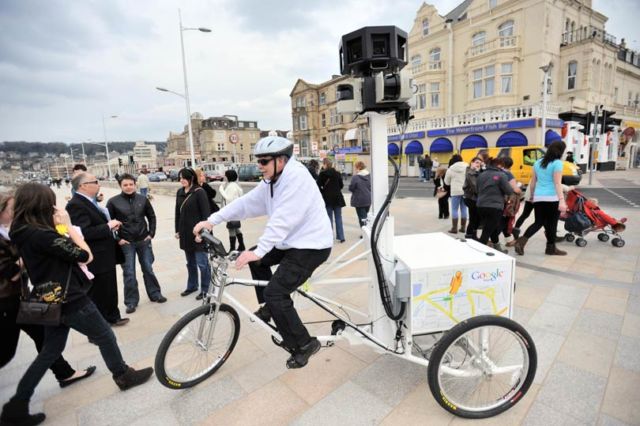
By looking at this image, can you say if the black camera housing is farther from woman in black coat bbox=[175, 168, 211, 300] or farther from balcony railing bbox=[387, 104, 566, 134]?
balcony railing bbox=[387, 104, 566, 134]

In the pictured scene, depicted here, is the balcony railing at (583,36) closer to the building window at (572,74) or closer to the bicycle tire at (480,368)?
the building window at (572,74)

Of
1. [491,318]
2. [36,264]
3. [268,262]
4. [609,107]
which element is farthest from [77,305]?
[609,107]

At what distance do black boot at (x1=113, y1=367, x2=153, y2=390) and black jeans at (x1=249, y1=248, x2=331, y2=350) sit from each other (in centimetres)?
135

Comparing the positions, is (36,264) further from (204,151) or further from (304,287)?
(204,151)

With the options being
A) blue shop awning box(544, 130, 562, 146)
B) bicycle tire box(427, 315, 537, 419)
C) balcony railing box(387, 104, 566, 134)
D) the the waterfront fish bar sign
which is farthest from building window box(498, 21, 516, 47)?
bicycle tire box(427, 315, 537, 419)

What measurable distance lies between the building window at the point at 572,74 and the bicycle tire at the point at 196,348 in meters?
31.2

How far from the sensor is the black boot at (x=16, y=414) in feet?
8.02

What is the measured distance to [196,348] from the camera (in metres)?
2.80

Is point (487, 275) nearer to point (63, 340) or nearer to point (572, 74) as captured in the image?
point (63, 340)

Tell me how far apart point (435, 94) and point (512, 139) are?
8986 millimetres

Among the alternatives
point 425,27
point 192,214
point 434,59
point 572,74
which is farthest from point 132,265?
point 425,27

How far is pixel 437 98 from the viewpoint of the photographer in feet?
93.9

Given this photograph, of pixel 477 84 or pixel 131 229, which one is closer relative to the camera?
pixel 131 229

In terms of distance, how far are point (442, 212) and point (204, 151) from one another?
77059 mm
